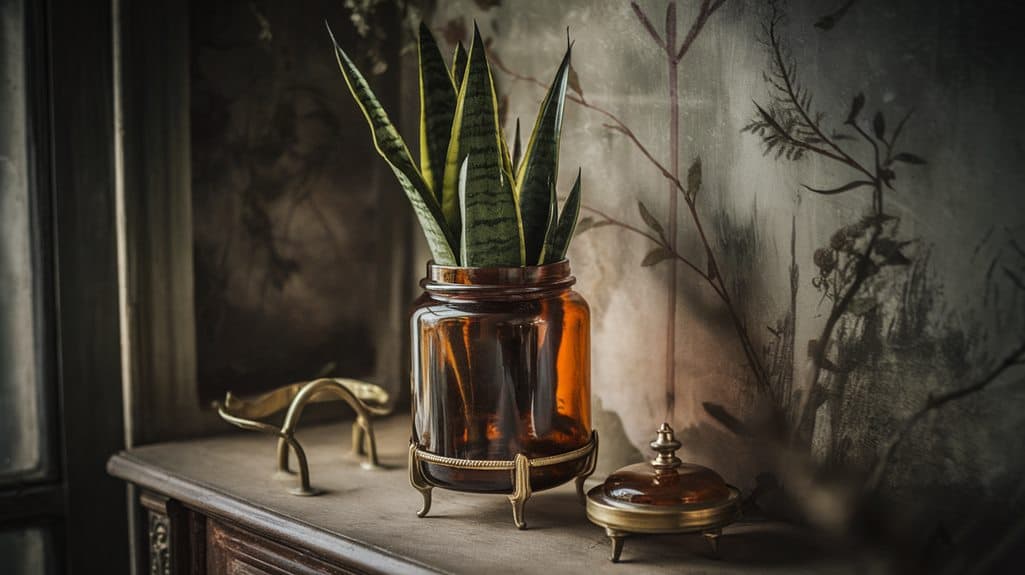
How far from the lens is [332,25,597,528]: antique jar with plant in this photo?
3.85 feet

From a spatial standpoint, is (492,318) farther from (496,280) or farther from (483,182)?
(483,182)

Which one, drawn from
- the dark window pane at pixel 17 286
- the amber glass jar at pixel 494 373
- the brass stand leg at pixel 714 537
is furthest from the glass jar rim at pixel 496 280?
the dark window pane at pixel 17 286

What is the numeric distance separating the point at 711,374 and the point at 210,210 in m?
0.83

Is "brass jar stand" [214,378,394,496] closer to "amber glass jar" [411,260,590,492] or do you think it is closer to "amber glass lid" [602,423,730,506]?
"amber glass jar" [411,260,590,492]

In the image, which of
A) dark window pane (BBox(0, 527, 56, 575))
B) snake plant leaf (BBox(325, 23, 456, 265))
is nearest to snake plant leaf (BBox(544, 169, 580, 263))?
snake plant leaf (BBox(325, 23, 456, 265))

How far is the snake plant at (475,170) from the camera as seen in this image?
117 cm

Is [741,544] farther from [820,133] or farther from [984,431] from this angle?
[820,133]

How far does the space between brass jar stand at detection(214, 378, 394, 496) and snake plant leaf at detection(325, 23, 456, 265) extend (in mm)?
301

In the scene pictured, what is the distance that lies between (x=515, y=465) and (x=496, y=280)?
0.21m

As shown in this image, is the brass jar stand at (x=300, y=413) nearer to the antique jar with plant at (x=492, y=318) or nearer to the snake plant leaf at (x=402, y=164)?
the antique jar with plant at (x=492, y=318)

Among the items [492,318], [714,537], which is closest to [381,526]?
[492,318]

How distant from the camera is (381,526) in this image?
3.91ft

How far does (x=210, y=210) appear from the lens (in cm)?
162

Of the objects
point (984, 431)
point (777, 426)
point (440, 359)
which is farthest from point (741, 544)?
point (440, 359)
